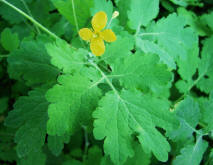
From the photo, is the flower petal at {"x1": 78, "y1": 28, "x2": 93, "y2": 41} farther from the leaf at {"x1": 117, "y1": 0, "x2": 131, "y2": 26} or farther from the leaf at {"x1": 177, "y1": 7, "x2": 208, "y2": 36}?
the leaf at {"x1": 177, "y1": 7, "x2": 208, "y2": 36}

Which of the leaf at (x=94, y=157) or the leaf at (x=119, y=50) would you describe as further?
the leaf at (x=94, y=157)

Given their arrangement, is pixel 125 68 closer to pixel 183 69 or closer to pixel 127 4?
pixel 127 4

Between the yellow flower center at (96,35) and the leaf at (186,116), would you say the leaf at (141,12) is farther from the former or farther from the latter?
the leaf at (186,116)

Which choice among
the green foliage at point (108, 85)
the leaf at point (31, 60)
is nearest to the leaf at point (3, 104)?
the green foliage at point (108, 85)

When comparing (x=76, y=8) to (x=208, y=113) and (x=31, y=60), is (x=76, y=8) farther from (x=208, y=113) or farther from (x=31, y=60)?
(x=208, y=113)

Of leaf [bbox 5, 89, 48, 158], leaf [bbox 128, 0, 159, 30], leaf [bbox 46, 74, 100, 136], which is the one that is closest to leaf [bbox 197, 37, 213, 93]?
leaf [bbox 128, 0, 159, 30]

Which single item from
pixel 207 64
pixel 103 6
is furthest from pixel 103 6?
pixel 207 64

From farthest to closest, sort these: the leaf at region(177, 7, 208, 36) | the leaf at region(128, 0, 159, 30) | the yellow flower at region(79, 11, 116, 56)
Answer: the leaf at region(177, 7, 208, 36) → the leaf at region(128, 0, 159, 30) → the yellow flower at region(79, 11, 116, 56)
